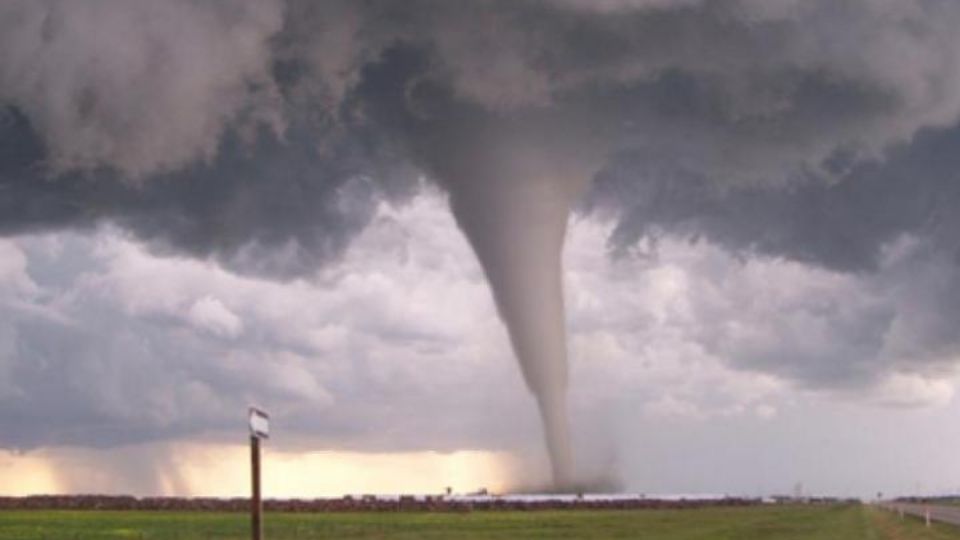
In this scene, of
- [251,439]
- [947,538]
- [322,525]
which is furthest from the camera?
[322,525]

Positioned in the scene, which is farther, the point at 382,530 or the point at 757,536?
the point at 382,530

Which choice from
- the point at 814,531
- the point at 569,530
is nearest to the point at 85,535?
the point at 569,530

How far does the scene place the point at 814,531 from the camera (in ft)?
247

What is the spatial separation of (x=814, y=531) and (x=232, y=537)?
112 ft

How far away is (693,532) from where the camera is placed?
73000 mm

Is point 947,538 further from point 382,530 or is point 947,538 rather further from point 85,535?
point 85,535

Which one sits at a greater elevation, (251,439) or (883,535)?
(251,439)

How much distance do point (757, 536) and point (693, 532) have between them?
16.2 feet

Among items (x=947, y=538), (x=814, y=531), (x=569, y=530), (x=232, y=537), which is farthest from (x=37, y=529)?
(x=947, y=538)

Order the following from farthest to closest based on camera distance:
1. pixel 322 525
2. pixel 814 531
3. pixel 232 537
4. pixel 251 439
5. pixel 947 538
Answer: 1. pixel 322 525
2. pixel 814 531
3. pixel 947 538
4. pixel 232 537
5. pixel 251 439

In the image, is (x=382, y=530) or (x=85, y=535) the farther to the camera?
(x=382, y=530)

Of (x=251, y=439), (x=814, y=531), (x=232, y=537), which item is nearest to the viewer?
(x=251, y=439)

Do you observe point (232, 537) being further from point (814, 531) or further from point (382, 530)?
point (814, 531)

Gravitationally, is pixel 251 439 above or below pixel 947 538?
above
